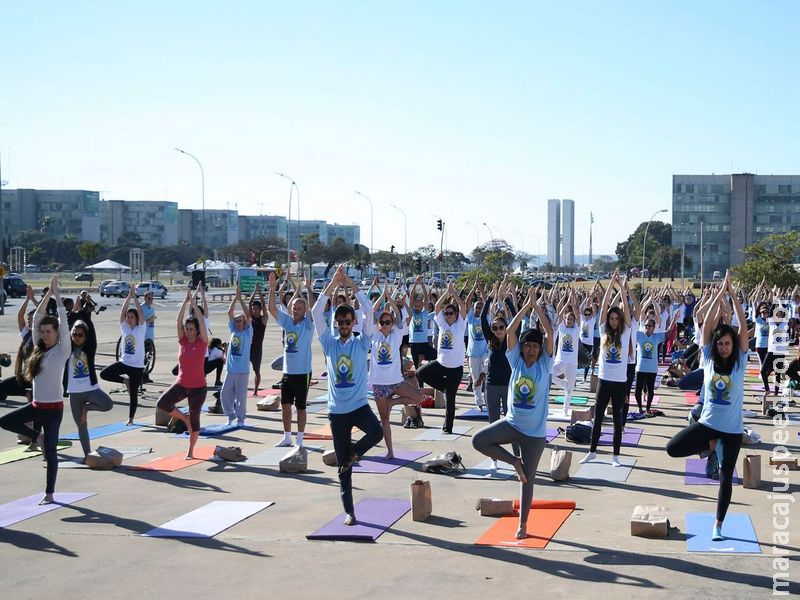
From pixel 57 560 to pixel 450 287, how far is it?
790cm

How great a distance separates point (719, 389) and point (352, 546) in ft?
11.2

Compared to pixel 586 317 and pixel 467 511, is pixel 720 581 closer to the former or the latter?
pixel 467 511

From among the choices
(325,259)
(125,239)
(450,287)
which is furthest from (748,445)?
(125,239)

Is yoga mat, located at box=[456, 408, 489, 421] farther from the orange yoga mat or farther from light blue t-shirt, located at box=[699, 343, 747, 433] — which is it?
light blue t-shirt, located at box=[699, 343, 747, 433]

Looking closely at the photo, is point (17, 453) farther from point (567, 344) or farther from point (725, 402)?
point (725, 402)

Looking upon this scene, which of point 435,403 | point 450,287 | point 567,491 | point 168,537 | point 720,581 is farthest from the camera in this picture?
point 435,403

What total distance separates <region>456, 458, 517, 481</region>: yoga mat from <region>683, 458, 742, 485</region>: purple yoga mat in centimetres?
197

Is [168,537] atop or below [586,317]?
below

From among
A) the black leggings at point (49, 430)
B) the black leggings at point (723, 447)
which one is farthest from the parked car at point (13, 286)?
the black leggings at point (723, 447)

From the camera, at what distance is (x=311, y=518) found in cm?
894

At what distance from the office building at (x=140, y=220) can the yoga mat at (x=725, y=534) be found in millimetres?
183442

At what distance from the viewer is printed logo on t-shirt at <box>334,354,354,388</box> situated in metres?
8.70

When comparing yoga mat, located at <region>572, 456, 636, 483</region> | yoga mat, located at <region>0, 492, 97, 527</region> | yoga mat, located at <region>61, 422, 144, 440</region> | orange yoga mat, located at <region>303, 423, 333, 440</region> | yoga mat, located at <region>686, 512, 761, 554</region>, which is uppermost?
yoga mat, located at <region>686, 512, 761, 554</region>

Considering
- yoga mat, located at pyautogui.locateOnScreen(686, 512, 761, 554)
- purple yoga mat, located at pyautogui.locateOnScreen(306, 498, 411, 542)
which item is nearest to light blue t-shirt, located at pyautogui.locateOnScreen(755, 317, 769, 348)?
yoga mat, located at pyautogui.locateOnScreen(686, 512, 761, 554)
